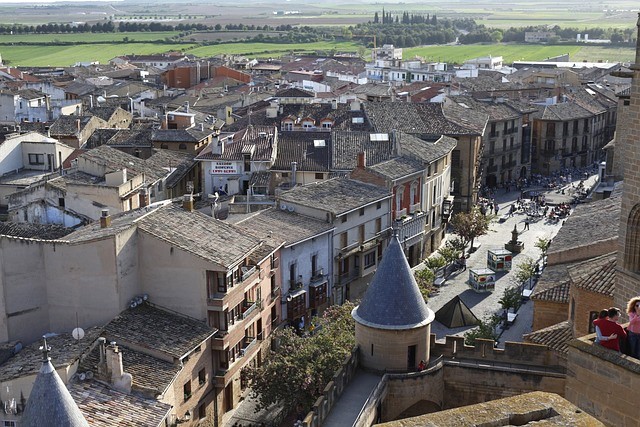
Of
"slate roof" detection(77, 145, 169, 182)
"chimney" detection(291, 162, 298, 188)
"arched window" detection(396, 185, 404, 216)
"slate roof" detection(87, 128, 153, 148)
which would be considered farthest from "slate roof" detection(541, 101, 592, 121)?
"slate roof" detection(77, 145, 169, 182)

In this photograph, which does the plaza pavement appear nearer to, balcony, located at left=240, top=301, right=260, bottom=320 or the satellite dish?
balcony, located at left=240, top=301, right=260, bottom=320

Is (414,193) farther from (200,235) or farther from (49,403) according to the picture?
(49,403)

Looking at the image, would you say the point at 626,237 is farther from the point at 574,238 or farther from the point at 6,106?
the point at 6,106

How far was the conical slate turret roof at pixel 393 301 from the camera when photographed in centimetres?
2739

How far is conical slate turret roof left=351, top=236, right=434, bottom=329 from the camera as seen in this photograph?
27.4 meters

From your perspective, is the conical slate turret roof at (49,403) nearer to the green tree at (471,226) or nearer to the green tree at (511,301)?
the green tree at (511,301)

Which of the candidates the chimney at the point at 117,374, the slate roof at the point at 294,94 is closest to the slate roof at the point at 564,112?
the slate roof at the point at 294,94

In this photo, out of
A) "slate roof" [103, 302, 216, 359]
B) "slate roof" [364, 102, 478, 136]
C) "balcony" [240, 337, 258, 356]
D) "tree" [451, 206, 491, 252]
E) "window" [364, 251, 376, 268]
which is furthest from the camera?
"slate roof" [364, 102, 478, 136]

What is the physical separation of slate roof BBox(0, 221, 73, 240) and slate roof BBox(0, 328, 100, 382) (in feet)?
34.8

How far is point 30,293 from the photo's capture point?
38156 millimetres

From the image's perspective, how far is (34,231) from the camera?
158ft

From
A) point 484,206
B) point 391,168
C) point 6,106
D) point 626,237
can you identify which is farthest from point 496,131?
point 626,237

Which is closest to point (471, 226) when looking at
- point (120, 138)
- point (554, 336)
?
point (120, 138)

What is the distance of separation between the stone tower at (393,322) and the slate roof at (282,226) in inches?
716
